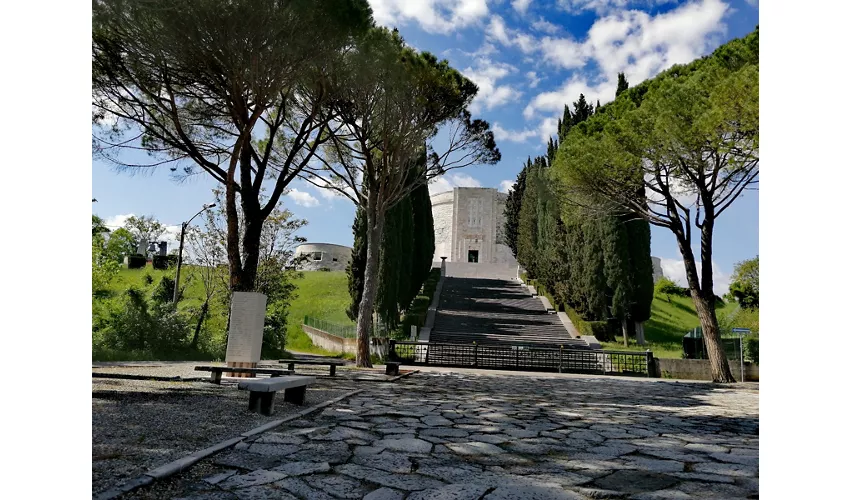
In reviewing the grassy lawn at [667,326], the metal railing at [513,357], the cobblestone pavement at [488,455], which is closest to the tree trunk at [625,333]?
the grassy lawn at [667,326]

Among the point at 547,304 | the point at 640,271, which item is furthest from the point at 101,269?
the point at 547,304

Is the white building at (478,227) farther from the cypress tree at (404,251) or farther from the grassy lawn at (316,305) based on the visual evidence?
the cypress tree at (404,251)

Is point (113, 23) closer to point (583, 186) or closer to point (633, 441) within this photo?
point (633, 441)

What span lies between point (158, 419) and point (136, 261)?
1119 cm

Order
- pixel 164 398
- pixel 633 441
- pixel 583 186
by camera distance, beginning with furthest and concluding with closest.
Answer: pixel 583 186, pixel 164 398, pixel 633 441

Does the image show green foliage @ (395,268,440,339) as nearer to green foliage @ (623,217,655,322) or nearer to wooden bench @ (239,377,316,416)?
green foliage @ (623,217,655,322)

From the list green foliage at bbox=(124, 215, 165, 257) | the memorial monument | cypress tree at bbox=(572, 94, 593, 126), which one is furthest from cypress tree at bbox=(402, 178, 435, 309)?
the memorial monument

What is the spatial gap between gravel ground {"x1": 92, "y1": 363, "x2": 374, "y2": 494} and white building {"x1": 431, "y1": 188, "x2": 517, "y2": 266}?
3312cm

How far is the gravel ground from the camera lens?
268 cm
